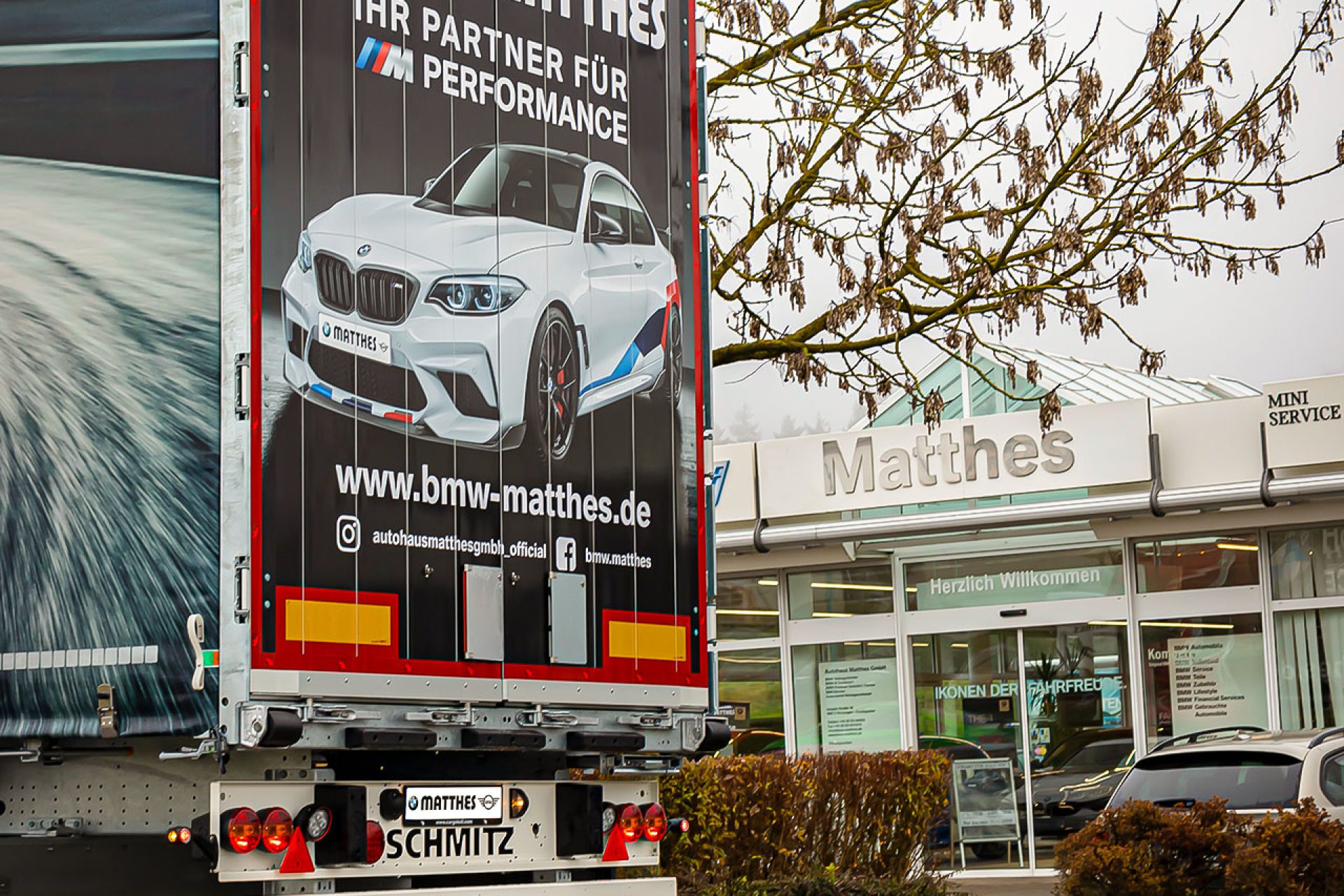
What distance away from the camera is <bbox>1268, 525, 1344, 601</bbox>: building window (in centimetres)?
1670

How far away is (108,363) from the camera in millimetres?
5570

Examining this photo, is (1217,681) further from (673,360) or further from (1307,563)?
(673,360)

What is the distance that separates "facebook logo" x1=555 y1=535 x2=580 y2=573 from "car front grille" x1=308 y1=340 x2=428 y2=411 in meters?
0.80

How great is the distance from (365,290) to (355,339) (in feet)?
0.61

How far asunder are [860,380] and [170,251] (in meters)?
8.20

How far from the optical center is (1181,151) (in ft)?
40.0

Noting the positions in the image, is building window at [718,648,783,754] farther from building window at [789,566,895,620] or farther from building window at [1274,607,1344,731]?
building window at [1274,607,1344,731]

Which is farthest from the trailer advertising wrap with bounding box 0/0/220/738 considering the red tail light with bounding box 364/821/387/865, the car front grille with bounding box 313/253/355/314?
the red tail light with bounding box 364/821/387/865

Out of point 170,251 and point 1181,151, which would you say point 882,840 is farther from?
point 170,251

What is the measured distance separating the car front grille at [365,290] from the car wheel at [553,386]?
61cm

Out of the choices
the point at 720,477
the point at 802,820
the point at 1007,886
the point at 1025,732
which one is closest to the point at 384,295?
the point at 802,820

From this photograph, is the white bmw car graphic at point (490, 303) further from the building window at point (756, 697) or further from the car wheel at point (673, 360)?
the building window at point (756, 697)

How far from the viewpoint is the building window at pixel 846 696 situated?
1944cm

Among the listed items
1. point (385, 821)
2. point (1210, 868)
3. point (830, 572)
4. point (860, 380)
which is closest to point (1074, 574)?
point (830, 572)
